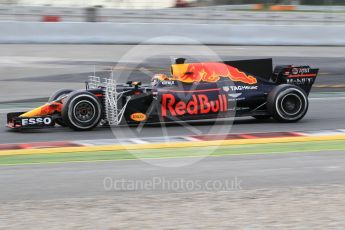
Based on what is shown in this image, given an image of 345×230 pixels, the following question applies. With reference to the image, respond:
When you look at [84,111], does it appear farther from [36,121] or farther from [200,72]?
[200,72]

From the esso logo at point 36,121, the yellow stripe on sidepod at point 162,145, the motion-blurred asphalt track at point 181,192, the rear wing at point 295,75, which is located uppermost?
the rear wing at point 295,75

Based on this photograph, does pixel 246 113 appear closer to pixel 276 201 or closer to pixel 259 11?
pixel 276 201

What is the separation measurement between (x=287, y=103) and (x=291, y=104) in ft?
0.28

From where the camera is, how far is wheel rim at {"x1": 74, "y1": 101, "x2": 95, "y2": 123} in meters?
9.48

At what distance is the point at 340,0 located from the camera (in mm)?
32156

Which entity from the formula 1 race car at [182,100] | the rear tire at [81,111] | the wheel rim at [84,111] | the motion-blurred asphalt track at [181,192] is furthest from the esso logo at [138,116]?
the wheel rim at [84,111]

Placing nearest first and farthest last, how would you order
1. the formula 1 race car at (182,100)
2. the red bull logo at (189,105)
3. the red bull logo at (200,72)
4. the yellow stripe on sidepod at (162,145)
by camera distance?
the yellow stripe on sidepod at (162,145) → the formula 1 race car at (182,100) → the red bull logo at (189,105) → the red bull logo at (200,72)

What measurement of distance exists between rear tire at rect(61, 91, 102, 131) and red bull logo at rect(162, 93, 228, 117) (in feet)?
3.28

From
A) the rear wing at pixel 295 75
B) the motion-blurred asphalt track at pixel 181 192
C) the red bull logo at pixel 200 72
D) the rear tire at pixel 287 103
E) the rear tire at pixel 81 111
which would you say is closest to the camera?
the motion-blurred asphalt track at pixel 181 192

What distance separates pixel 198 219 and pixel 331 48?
18.3 meters

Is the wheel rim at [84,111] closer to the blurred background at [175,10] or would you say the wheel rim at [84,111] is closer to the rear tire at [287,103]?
the rear tire at [287,103]

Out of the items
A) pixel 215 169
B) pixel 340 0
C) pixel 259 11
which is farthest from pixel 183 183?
pixel 259 11

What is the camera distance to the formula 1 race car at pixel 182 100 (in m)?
9.64

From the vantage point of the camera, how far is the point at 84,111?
9.58 m
